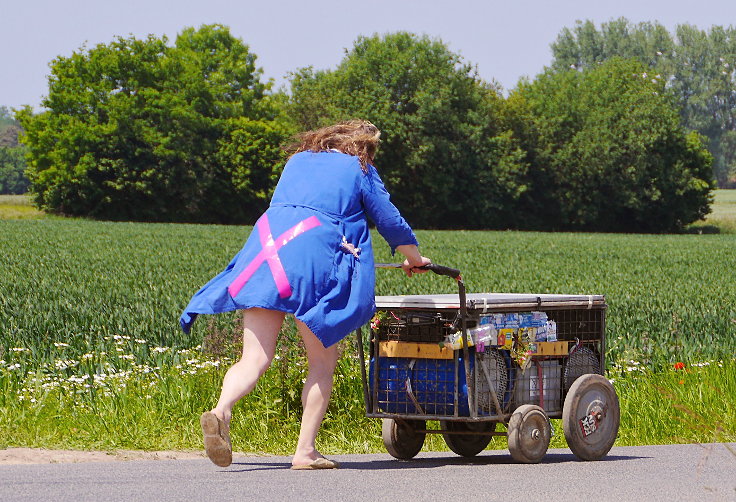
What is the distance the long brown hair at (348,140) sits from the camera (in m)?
5.61

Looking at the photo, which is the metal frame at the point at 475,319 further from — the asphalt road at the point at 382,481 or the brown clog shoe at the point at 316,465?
the brown clog shoe at the point at 316,465

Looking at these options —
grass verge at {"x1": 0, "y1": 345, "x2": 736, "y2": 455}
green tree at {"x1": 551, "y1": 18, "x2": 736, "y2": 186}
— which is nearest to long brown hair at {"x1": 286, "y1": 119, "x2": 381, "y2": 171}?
grass verge at {"x1": 0, "y1": 345, "x2": 736, "y2": 455}

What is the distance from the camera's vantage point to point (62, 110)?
244 ft

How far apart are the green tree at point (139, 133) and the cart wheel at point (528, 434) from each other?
6394 cm

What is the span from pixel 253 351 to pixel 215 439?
504 mm

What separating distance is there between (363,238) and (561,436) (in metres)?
3.14

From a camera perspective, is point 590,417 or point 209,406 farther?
point 209,406

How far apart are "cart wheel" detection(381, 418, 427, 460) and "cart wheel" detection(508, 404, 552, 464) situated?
639mm

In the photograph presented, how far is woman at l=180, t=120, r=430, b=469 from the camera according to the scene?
5227mm

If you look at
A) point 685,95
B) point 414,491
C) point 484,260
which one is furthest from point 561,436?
point 685,95

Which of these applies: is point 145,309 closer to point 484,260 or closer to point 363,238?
point 363,238

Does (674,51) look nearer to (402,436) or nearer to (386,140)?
(386,140)

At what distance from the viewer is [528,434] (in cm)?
581

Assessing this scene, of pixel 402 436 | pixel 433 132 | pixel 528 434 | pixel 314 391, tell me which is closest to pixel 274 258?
pixel 314 391
